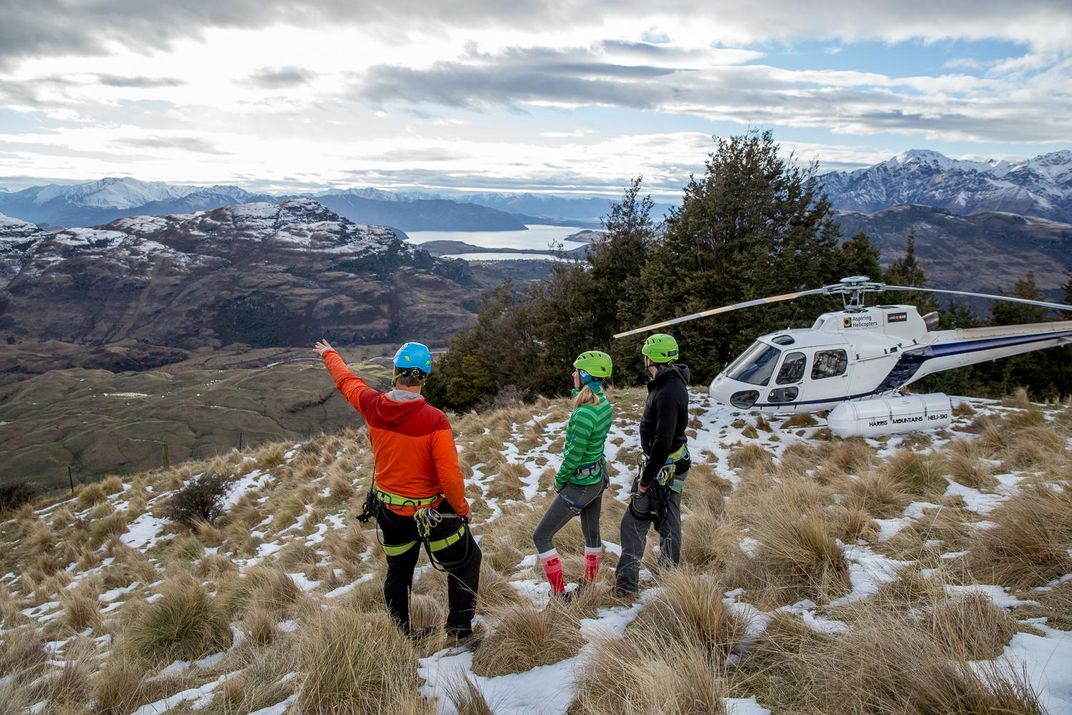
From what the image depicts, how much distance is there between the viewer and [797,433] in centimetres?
1223

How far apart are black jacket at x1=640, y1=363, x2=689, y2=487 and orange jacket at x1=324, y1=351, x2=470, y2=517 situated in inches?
66.4

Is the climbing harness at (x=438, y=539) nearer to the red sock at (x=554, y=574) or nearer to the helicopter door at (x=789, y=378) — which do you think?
the red sock at (x=554, y=574)

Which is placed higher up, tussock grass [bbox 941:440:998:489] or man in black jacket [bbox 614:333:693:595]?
man in black jacket [bbox 614:333:693:595]

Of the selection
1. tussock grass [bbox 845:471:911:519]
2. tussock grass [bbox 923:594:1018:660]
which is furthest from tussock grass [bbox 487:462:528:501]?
tussock grass [bbox 923:594:1018:660]

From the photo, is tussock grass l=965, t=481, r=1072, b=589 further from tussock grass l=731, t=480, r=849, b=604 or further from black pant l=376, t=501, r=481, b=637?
black pant l=376, t=501, r=481, b=637

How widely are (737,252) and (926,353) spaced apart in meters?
8.88

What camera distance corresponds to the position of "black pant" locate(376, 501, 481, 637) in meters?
4.34

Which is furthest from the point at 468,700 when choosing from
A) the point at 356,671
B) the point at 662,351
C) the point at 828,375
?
the point at 828,375

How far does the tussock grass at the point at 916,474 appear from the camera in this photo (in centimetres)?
683

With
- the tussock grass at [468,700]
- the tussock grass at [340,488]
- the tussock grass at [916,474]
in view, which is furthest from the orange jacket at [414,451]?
the tussock grass at [340,488]

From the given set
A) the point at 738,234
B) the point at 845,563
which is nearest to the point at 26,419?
the point at 738,234

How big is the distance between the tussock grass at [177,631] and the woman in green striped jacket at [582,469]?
307 cm

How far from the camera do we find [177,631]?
16.8 feet

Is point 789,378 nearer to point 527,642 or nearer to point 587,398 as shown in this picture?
point 587,398
